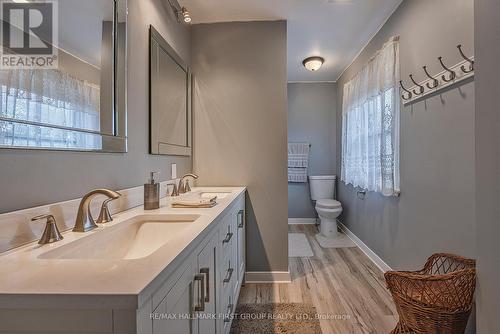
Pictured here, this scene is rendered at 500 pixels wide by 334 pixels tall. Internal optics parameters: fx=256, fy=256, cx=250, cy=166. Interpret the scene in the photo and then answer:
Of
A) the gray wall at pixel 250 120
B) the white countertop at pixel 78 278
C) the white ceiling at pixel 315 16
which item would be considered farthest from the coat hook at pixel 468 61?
the white countertop at pixel 78 278

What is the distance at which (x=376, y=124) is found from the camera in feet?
8.16

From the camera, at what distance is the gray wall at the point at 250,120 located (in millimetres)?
2320

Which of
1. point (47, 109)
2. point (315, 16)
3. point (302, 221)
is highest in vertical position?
point (315, 16)

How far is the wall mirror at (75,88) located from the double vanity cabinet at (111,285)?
1.14ft

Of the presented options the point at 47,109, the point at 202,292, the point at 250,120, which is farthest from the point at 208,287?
the point at 250,120

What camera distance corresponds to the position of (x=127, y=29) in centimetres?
134

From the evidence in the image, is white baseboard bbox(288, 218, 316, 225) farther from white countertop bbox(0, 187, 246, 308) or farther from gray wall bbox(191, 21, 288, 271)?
white countertop bbox(0, 187, 246, 308)

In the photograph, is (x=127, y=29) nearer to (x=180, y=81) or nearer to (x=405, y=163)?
(x=180, y=81)

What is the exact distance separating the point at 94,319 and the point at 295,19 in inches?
102

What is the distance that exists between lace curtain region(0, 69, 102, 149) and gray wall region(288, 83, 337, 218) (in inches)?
140

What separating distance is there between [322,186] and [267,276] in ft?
6.87

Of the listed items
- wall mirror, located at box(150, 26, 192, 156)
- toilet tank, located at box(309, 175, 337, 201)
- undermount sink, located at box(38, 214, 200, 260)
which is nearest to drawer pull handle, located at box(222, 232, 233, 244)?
undermount sink, located at box(38, 214, 200, 260)

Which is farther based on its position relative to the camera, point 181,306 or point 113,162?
point 113,162

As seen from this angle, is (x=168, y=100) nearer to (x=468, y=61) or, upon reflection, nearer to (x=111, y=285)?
(x=111, y=285)
